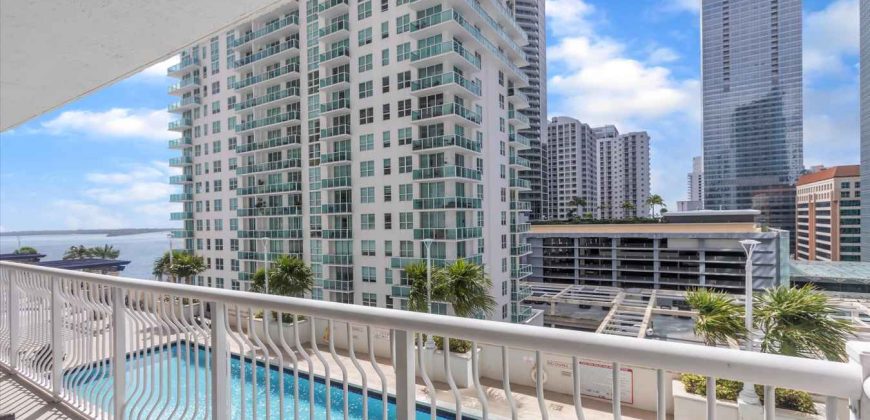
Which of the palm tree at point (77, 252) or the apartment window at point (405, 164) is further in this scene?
the palm tree at point (77, 252)

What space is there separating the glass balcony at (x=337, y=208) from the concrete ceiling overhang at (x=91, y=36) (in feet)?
66.0

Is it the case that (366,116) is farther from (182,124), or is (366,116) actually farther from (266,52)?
(182,124)

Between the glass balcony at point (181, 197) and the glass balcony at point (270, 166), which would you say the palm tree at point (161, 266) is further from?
the glass balcony at point (270, 166)

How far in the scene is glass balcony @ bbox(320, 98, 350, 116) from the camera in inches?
925

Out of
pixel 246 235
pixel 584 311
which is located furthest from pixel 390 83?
pixel 584 311

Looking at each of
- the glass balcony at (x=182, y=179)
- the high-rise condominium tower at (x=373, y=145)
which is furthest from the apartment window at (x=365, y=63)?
the glass balcony at (x=182, y=179)

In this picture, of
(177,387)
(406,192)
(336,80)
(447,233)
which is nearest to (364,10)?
(336,80)

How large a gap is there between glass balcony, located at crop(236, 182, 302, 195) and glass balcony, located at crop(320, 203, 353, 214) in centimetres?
343

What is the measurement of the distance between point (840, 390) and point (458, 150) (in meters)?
20.0

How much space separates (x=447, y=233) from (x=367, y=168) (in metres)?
6.35

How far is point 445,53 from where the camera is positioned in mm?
19766

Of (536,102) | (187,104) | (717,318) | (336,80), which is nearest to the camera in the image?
(717,318)

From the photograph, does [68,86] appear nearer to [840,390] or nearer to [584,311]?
[840,390]

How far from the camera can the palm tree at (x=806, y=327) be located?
8.89 metres
